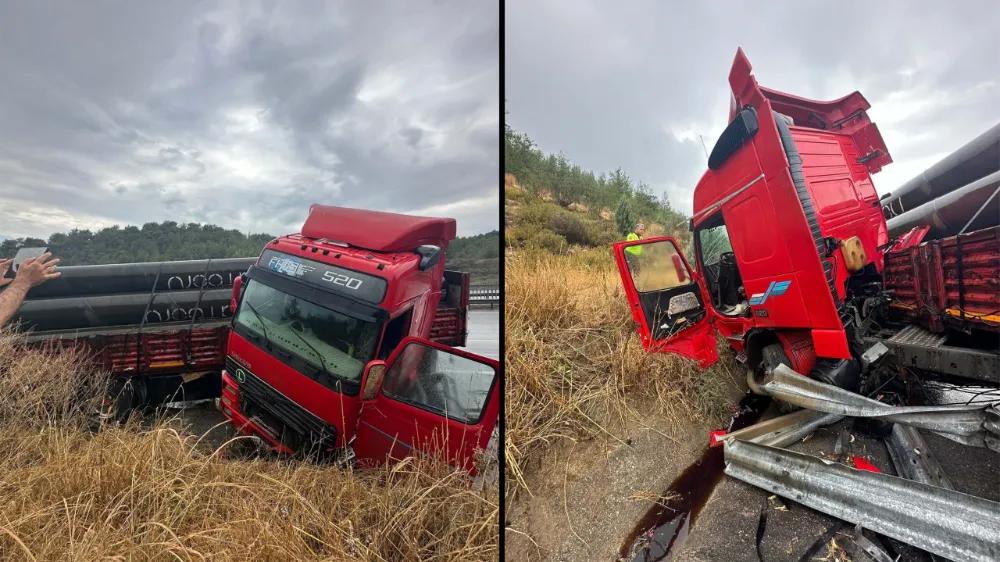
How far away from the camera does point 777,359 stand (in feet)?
10.8

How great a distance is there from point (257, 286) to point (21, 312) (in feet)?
4.08

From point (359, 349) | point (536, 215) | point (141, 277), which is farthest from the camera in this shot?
point (536, 215)

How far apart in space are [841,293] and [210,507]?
3.70 meters

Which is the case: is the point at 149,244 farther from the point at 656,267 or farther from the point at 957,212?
the point at 957,212

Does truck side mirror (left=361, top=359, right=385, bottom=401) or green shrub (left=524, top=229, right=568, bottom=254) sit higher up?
green shrub (left=524, top=229, right=568, bottom=254)

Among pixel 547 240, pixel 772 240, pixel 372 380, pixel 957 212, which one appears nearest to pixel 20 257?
pixel 372 380

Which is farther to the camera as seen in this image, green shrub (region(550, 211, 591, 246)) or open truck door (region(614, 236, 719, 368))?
green shrub (region(550, 211, 591, 246))

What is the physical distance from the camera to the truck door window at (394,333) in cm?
222

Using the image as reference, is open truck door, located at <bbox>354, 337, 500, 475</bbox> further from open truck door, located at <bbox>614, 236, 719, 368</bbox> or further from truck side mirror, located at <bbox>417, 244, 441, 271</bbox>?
open truck door, located at <bbox>614, 236, 719, 368</bbox>

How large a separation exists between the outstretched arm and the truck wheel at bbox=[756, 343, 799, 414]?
477cm

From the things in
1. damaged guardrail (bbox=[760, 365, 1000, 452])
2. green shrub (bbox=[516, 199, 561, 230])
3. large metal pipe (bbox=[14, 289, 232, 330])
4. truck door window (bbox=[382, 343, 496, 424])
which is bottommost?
damaged guardrail (bbox=[760, 365, 1000, 452])

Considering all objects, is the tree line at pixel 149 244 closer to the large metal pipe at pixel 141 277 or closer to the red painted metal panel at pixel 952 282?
the large metal pipe at pixel 141 277

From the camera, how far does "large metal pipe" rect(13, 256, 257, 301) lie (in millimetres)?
2568

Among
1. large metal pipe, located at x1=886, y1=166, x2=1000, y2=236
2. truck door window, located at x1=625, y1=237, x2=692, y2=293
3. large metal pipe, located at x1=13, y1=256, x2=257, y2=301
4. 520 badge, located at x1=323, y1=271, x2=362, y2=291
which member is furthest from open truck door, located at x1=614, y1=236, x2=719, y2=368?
large metal pipe, located at x1=13, y1=256, x2=257, y2=301
